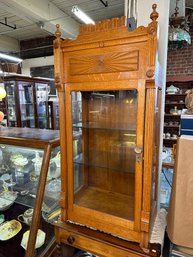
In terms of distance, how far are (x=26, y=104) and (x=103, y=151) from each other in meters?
3.58

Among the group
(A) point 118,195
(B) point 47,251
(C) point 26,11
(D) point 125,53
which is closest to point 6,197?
(B) point 47,251

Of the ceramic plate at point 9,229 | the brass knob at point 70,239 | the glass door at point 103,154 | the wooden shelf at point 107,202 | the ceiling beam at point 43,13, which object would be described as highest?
the ceiling beam at point 43,13

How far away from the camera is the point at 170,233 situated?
1.00 meters

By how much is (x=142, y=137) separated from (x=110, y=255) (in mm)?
703

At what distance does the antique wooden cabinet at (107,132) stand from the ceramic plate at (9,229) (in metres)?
0.45

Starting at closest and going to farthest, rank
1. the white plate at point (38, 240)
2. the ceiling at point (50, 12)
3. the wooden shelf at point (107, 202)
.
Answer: the wooden shelf at point (107, 202)
the white plate at point (38, 240)
the ceiling at point (50, 12)

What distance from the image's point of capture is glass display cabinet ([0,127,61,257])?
3.86 ft

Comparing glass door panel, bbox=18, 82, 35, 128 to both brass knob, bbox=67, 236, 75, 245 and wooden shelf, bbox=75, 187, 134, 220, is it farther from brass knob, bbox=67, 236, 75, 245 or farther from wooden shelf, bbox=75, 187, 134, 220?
brass knob, bbox=67, 236, 75, 245

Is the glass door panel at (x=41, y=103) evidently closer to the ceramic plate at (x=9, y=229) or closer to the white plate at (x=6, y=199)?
the white plate at (x=6, y=199)

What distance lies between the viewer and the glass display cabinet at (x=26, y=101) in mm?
4051

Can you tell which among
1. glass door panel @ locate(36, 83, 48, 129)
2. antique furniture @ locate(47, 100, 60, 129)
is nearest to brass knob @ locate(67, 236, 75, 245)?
glass door panel @ locate(36, 83, 48, 129)

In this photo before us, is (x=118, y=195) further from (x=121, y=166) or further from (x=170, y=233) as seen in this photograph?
(x=170, y=233)

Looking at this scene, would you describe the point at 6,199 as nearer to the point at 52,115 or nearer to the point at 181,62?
the point at 52,115

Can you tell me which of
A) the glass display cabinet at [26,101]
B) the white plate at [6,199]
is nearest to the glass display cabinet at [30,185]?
the white plate at [6,199]
